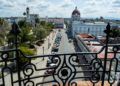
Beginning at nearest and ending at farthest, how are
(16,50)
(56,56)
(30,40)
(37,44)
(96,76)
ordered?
(16,50) < (56,56) < (96,76) < (30,40) < (37,44)

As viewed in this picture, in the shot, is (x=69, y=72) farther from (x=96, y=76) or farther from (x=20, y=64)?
(x=20, y=64)

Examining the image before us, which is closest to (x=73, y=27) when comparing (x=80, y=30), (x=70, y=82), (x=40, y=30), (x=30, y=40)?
(x=80, y=30)

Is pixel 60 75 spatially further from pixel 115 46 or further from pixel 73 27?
pixel 73 27

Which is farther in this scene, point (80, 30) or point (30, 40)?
point (80, 30)

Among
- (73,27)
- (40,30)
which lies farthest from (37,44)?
(73,27)

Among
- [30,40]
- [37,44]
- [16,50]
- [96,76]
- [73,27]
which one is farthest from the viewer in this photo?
[73,27]

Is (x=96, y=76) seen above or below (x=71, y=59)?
below

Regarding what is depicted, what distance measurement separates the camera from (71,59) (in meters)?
3.03

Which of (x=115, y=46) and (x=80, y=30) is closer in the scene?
(x=115, y=46)

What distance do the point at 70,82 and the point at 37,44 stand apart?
3273 centimetres

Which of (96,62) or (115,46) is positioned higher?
(115,46)

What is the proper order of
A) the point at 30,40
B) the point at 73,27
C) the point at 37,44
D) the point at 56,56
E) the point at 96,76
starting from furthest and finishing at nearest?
1. the point at 73,27
2. the point at 37,44
3. the point at 30,40
4. the point at 96,76
5. the point at 56,56

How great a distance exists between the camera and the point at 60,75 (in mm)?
3340

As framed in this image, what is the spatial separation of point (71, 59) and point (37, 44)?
108 feet
